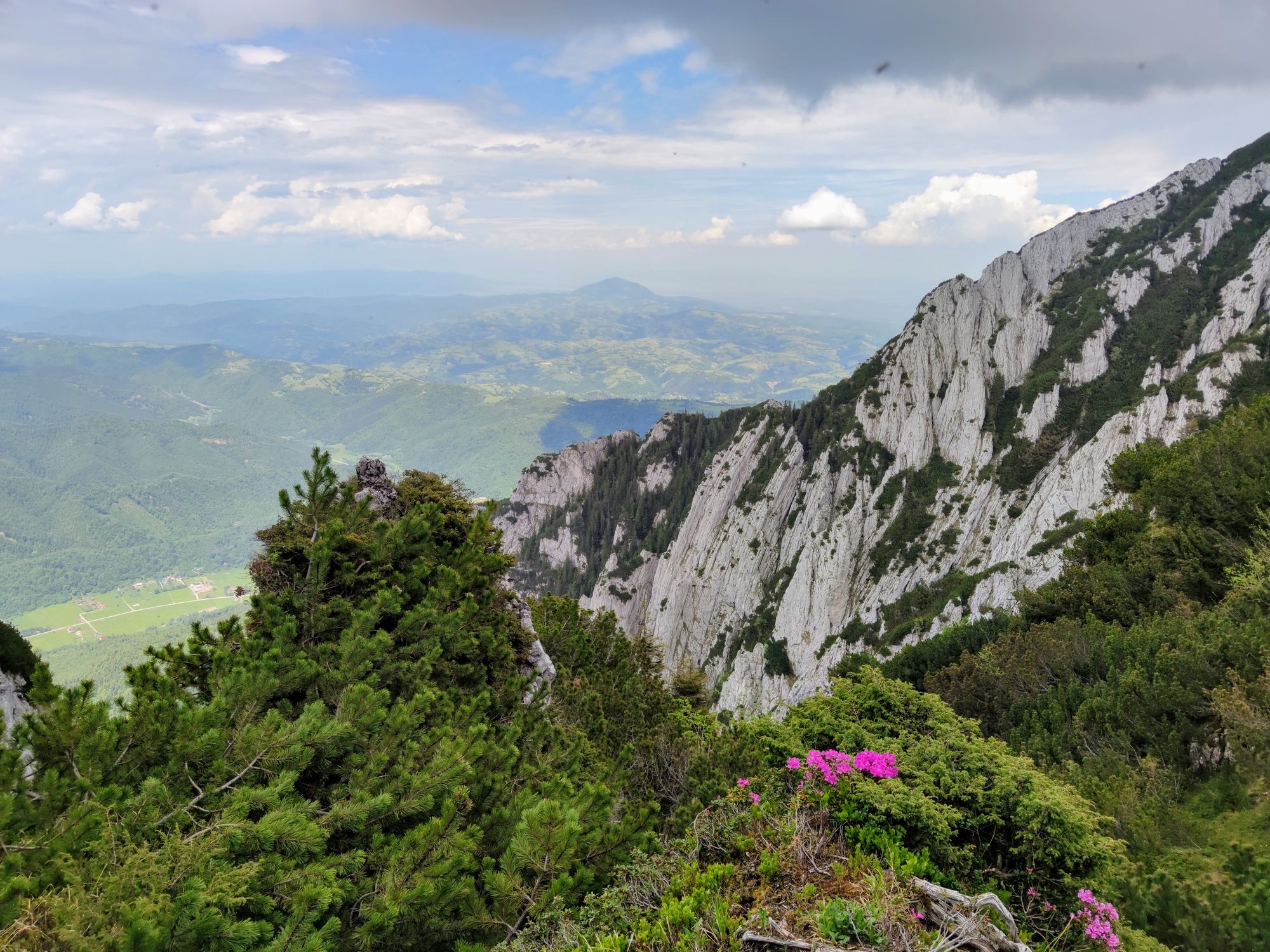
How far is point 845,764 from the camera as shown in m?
9.11

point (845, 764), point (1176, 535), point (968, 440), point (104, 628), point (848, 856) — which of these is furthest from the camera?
point (104, 628)

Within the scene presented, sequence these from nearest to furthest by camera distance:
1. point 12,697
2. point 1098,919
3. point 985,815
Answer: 1. point 1098,919
2. point 985,815
3. point 12,697

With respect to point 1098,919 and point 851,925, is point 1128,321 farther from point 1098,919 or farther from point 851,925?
point 851,925

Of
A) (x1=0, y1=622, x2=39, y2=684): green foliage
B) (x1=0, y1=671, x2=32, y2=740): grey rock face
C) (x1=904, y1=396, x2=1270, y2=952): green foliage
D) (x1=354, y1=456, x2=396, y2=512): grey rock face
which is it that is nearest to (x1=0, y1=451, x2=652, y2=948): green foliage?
(x1=0, y1=671, x2=32, y2=740): grey rock face

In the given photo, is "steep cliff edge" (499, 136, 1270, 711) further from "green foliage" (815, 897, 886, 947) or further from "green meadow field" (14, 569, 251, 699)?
"green meadow field" (14, 569, 251, 699)

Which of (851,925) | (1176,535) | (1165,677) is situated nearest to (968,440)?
(1176,535)

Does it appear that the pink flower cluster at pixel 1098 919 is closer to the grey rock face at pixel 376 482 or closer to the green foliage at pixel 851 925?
the green foliage at pixel 851 925

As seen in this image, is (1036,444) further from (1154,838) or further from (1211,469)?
(1154,838)

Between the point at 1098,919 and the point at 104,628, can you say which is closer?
the point at 1098,919

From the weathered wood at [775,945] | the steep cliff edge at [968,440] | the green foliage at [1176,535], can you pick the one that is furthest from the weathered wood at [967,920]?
the steep cliff edge at [968,440]

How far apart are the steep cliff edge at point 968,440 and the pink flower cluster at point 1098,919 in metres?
41.9

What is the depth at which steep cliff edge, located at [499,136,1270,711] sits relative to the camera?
52688mm

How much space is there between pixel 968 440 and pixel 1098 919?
69.9m

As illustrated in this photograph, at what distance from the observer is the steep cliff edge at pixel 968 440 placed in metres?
52.7
